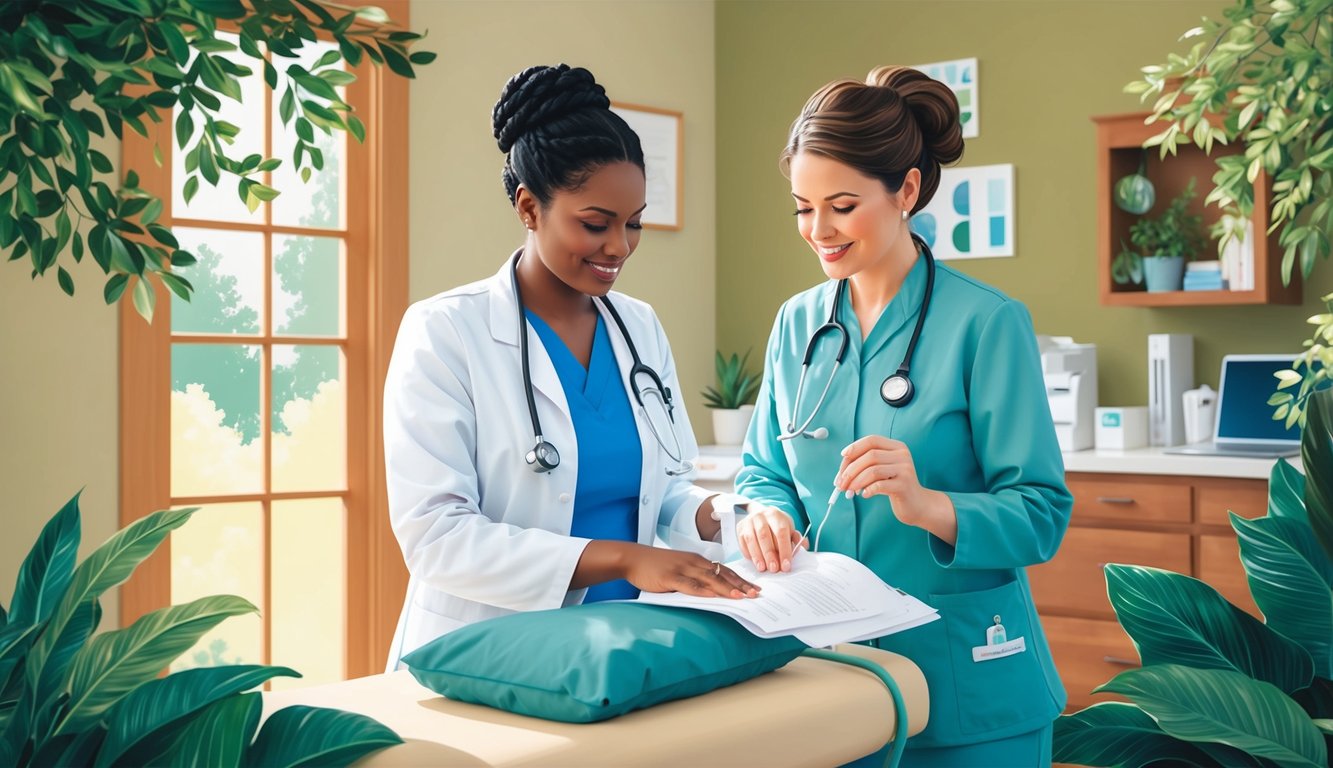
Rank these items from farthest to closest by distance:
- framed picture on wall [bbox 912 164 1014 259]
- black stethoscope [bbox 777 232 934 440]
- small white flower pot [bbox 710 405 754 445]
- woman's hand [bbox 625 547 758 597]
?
small white flower pot [bbox 710 405 754 445] → framed picture on wall [bbox 912 164 1014 259] → black stethoscope [bbox 777 232 934 440] → woman's hand [bbox 625 547 758 597]

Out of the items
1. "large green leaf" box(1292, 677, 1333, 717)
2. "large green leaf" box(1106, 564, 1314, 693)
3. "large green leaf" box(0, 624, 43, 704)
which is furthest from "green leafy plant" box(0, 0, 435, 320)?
"large green leaf" box(1292, 677, 1333, 717)

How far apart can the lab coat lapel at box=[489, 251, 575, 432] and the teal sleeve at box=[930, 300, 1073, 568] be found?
48 centimetres

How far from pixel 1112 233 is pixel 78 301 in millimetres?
3241

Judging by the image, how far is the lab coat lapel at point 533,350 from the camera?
152cm

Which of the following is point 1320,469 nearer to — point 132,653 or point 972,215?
point 132,653

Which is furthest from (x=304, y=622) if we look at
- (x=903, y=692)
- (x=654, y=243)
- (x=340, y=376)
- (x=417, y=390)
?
(x=903, y=692)

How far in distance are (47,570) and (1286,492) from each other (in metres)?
1.16

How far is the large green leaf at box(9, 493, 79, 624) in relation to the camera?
1.03m

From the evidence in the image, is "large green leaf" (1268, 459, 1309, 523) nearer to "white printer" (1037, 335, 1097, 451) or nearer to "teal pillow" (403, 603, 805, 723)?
"teal pillow" (403, 603, 805, 723)

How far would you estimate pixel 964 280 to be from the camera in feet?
5.11

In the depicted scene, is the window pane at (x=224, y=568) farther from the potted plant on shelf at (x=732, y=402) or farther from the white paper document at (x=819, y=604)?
the white paper document at (x=819, y=604)

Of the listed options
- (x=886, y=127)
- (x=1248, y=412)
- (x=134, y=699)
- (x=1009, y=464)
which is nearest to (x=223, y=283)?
(x=886, y=127)

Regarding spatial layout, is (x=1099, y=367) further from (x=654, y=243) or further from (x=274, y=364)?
(x=274, y=364)

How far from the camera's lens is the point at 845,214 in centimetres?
154
